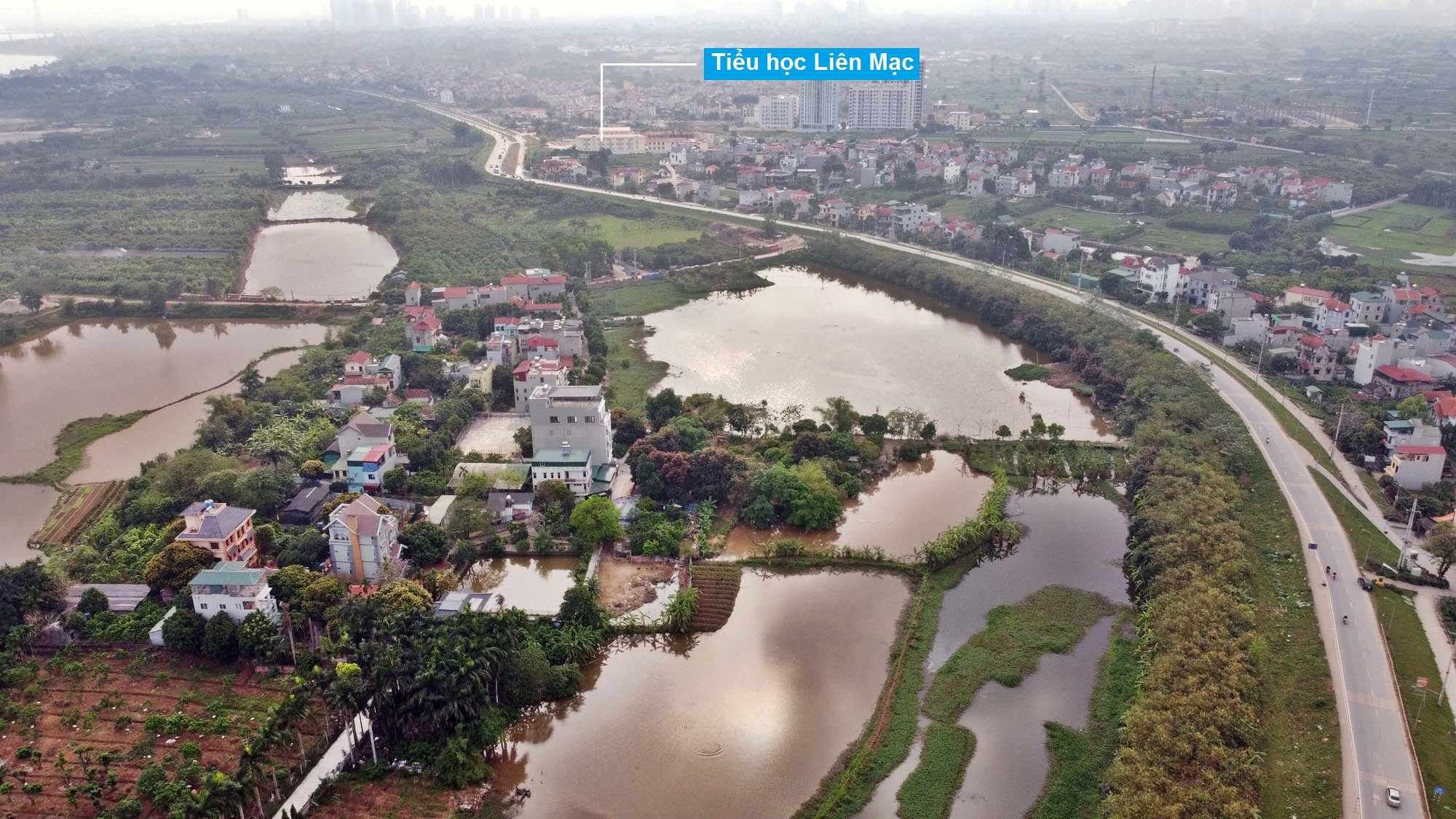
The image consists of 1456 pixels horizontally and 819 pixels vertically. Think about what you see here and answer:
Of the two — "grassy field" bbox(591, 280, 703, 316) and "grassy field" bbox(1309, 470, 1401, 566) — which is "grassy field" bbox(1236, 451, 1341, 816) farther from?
"grassy field" bbox(591, 280, 703, 316)

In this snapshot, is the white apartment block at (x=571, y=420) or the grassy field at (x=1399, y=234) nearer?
the white apartment block at (x=571, y=420)

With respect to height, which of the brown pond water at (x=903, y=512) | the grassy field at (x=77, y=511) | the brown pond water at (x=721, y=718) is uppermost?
the grassy field at (x=77, y=511)

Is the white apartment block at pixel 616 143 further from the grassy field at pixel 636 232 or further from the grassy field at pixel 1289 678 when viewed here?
the grassy field at pixel 1289 678

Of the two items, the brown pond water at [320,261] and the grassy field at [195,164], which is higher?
the grassy field at [195,164]

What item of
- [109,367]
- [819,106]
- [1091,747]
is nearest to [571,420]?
[1091,747]

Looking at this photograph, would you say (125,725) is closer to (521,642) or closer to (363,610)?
(363,610)

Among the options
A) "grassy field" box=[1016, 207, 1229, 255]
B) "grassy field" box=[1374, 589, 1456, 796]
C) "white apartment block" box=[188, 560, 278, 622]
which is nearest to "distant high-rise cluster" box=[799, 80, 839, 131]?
"grassy field" box=[1016, 207, 1229, 255]

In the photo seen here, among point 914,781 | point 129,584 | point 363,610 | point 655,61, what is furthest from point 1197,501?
point 655,61

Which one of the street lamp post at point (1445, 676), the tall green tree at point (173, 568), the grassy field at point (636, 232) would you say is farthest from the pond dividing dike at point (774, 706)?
the grassy field at point (636, 232)
